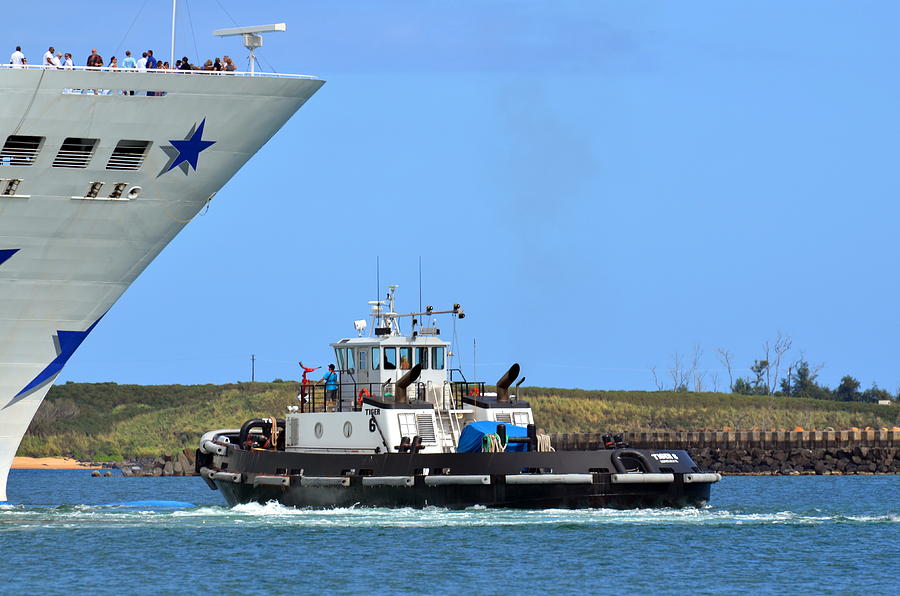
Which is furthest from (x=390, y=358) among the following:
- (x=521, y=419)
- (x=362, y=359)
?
(x=521, y=419)

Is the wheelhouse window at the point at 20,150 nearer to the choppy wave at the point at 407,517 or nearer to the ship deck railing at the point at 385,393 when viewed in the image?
the choppy wave at the point at 407,517

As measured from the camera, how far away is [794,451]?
230 ft

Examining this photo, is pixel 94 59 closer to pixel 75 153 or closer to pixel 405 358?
pixel 75 153

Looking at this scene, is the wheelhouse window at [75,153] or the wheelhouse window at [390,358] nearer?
the wheelhouse window at [75,153]

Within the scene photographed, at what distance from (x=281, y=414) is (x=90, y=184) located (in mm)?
61072

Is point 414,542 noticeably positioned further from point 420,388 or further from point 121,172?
point 121,172

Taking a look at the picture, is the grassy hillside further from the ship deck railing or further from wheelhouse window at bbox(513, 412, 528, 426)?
wheelhouse window at bbox(513, 412, 528, 426)

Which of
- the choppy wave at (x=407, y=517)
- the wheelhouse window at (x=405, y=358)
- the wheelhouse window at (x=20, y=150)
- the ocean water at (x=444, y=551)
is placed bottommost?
the ocean water at (x=444, y=551)

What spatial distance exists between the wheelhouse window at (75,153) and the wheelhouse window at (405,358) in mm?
9207

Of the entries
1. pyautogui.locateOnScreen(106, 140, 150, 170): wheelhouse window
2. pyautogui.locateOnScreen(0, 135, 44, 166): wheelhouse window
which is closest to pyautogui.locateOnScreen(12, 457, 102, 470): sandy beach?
pyautogui.locateOnScreen(106, 140, 150, 170): wheelhouse window

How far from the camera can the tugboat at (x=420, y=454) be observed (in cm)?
3281

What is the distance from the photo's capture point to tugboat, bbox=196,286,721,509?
1292 inches

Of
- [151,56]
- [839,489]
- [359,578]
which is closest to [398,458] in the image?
[359,578]

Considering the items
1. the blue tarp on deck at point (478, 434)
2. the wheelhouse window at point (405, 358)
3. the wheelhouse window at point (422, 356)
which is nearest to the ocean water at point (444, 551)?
the blue tarp on deck at point (478, 434)
